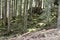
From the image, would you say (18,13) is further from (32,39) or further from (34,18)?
(32,39)

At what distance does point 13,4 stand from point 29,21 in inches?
Answer: 45.5

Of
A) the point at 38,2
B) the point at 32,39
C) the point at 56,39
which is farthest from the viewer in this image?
the point at 38,2

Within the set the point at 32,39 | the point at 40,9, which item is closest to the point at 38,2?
the point at 40,9

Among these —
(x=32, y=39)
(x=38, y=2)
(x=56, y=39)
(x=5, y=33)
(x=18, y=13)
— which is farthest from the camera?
(x=38, y=2)

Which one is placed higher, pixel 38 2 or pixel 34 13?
pixel 38 2

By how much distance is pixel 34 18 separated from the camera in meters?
6.52

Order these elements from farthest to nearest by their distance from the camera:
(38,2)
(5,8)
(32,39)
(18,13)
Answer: (38,2)
(18,13)
(5,8)
(32,39)

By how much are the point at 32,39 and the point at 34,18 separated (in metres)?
2.55

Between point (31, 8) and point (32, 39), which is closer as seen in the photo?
point (32, 39)

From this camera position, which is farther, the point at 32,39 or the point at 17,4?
the point at 17,4

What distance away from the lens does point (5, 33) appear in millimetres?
5043

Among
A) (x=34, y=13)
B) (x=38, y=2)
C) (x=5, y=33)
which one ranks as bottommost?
(x=5, y=33)

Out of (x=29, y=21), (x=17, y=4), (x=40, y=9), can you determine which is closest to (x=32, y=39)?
(x=29, y=21)

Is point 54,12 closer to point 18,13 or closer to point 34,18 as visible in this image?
point 34,18
